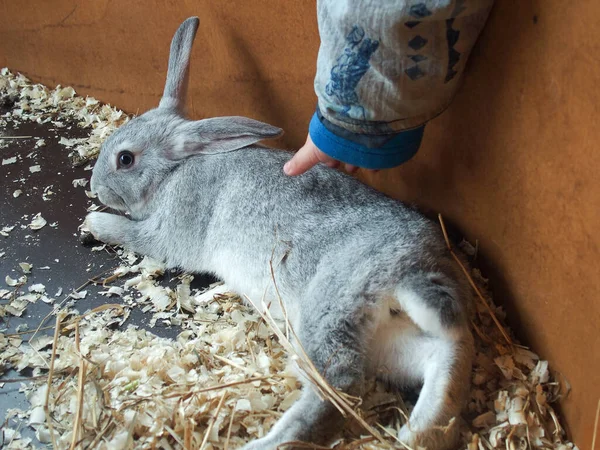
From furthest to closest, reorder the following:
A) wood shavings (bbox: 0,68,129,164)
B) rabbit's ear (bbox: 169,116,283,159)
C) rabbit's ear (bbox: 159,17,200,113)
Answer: wood shavings (bbox: 0,68,129,164) → rabbit's ear (bbox: 159,17,200,113) → rabbit's ear (bbox: 169,116,283,159)

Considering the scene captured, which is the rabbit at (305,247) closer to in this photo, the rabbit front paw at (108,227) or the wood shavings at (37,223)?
the rabbit front paw at (108,227)

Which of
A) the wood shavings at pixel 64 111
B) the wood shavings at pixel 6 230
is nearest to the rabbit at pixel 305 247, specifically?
the wood shavings at pixel 6 230

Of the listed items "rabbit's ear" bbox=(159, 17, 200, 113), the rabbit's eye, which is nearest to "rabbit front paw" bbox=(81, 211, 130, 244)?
the rabbit's eye

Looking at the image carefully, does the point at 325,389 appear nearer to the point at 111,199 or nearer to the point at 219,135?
the point at 219,135

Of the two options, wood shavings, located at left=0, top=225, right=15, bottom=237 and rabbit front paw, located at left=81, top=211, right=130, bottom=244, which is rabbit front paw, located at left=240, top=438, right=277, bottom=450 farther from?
wood shavings, located at left=0, top=225, right=15, bottom=237

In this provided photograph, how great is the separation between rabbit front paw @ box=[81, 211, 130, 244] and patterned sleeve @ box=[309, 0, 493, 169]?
3.56 feet

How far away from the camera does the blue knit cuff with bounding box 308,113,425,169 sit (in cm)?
191

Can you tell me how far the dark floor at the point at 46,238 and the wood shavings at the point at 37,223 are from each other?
0.06ft

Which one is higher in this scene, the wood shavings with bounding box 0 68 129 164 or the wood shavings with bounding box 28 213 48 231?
the wood shavings with bounding box 0 68 129 164

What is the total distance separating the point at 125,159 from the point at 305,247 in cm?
103

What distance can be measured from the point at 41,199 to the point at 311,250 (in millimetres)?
1570

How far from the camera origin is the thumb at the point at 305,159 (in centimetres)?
212

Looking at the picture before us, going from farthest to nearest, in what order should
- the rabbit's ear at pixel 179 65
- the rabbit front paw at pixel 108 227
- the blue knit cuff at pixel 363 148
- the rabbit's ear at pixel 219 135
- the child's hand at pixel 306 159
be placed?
the rabbit's ear at pixel 179 65, the rabbit front paw at pixel 108 227, the rabbit's ear at pixel 219 135, the child's hand at pixel 306 159, the blue knit cuff at pixel 363 148

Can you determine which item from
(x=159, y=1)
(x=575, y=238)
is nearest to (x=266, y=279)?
(x=575, y=238)
